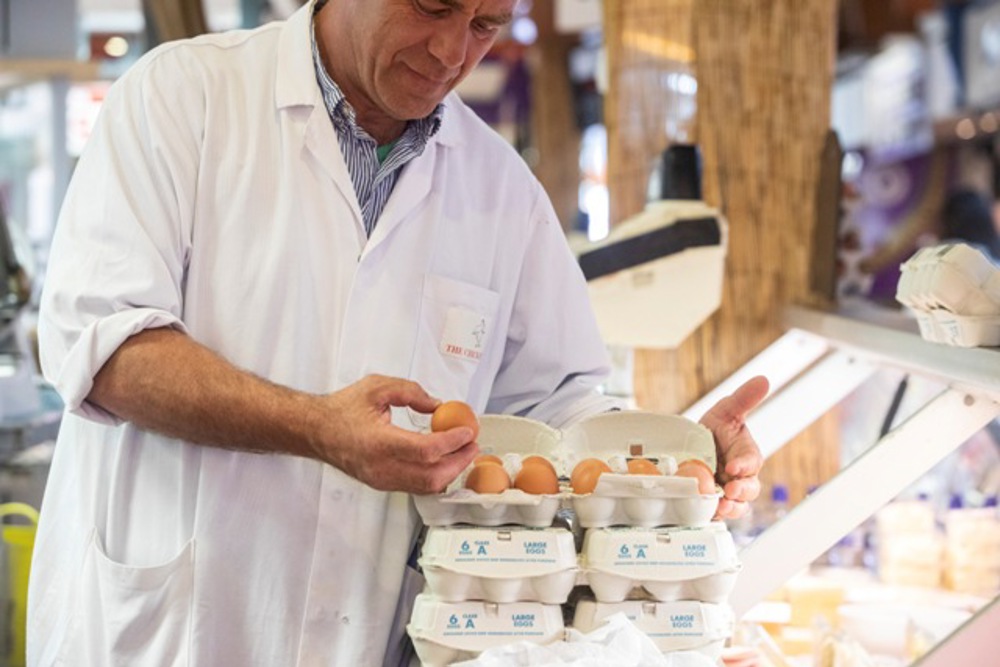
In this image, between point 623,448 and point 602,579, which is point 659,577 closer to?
point 602,579

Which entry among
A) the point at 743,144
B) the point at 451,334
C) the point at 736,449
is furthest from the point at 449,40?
the point at 743,144

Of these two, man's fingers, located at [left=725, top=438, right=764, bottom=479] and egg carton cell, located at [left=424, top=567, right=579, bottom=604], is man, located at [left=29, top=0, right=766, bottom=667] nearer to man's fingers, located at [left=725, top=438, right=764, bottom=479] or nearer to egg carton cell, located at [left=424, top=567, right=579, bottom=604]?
man's fingers, located at [left=725, top=438, right=764, bottom=479]

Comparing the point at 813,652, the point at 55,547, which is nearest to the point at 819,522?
the point at 813,652

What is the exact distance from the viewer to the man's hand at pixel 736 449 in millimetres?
2051

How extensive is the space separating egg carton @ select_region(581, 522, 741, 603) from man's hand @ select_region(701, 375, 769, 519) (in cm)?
22

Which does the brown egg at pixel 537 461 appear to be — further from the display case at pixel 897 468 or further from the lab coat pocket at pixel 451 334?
the display case at pixel 897 468

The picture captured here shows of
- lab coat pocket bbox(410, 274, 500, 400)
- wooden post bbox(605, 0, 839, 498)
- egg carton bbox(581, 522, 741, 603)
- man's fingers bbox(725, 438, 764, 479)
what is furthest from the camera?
wooden post bbox(605, 0, 839, 498)

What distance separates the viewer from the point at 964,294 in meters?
2.38

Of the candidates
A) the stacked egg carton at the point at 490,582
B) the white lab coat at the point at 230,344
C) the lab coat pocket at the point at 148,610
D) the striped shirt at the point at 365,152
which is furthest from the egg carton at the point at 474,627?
the striped shirt at the point at 365,152

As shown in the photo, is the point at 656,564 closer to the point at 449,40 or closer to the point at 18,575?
the point at 449,40

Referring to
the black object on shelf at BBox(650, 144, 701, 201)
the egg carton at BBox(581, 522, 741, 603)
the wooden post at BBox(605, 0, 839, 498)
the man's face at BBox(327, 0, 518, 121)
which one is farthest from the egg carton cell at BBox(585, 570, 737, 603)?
the wooden post at BBox(605, 0, 839, 498)

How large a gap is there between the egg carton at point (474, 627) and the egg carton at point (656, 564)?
86 mm

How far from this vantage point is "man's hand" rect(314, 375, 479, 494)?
168 centimetres

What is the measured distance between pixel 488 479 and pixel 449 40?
66 centimetres
